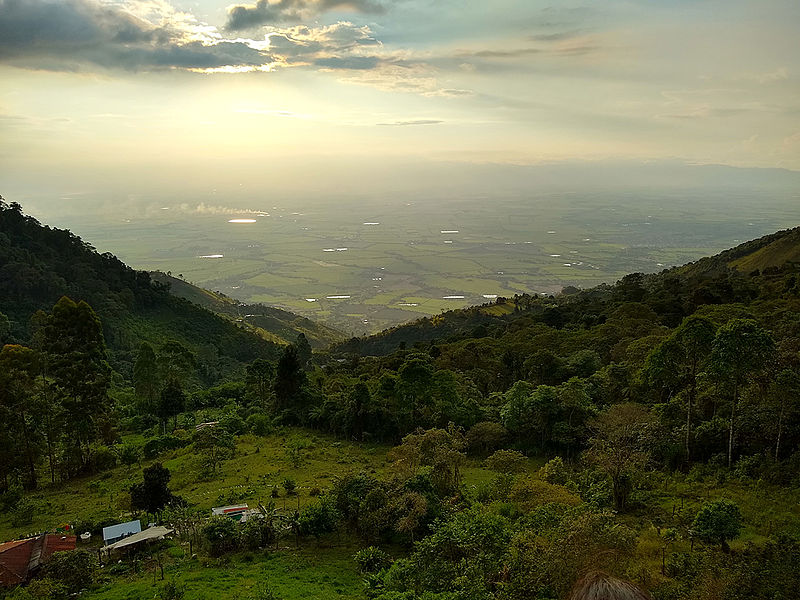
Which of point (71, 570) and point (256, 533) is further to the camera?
point (256, 533)

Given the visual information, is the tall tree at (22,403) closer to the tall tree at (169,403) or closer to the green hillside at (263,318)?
the tall tree at (169,403)

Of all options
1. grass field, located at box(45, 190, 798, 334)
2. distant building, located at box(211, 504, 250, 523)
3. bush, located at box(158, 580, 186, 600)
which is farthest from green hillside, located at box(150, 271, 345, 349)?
bush, located at box(158, 580, 186, 600)

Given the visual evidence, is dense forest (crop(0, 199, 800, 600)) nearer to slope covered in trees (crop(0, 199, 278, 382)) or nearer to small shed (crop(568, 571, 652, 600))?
small shed (crop(568, 571, 652, 600))

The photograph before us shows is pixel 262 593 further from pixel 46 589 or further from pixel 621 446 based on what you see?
pixel 621 446

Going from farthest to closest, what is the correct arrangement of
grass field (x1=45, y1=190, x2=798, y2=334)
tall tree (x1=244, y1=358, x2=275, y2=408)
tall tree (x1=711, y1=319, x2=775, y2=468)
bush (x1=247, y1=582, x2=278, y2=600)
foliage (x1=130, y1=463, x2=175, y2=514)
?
grass field (x1=45, y1=190, x2=798, y2=334) < tall tree (x1=244, y1=358, x2=275, y2=408) < foliage (x1=130, y1=463, x2=175, y2=514) < tall tree (x1=711, y1=319, x2=775, y2=468) < bush (x1=247, y1=582, x2=278, y2=600)

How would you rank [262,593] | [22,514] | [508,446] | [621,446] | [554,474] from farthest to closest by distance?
[508,446]
[22,514]
[621,446]
[554,474]
[262,593]

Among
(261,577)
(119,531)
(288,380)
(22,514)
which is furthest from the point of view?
(288,380)

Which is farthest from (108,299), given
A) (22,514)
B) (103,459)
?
(22,514)
